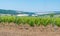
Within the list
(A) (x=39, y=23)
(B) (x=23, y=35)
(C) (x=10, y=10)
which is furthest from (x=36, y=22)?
(B) (x=23, y=35)

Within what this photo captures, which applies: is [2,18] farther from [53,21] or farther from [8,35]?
[8,35]

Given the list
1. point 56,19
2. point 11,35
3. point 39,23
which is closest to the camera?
point 11,35

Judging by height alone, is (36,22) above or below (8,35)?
below

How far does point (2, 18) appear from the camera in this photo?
15070 mm

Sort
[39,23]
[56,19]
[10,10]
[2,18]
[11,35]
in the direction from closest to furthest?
1. [11,35]
2. [10,10]
3. [56,19]
4. [39,23]
5. [2,18]

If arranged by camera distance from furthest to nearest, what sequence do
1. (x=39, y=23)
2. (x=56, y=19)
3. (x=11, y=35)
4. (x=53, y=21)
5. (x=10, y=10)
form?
(x=39, y=23), (x=56, y=19), (x=53, y=21), (x=10, y=10), (x=11, y=35)

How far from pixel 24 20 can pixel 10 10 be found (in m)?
3.90

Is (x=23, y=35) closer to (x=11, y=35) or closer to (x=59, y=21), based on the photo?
(x=11, y=35)

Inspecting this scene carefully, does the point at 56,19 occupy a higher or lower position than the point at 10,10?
lower

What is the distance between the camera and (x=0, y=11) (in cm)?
1065

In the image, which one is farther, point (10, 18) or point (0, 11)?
point (10, 18)

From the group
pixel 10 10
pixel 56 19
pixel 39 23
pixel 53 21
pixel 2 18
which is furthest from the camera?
pixel 2 18

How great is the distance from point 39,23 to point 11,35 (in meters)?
6.76

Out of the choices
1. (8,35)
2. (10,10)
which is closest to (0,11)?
(10,10)
